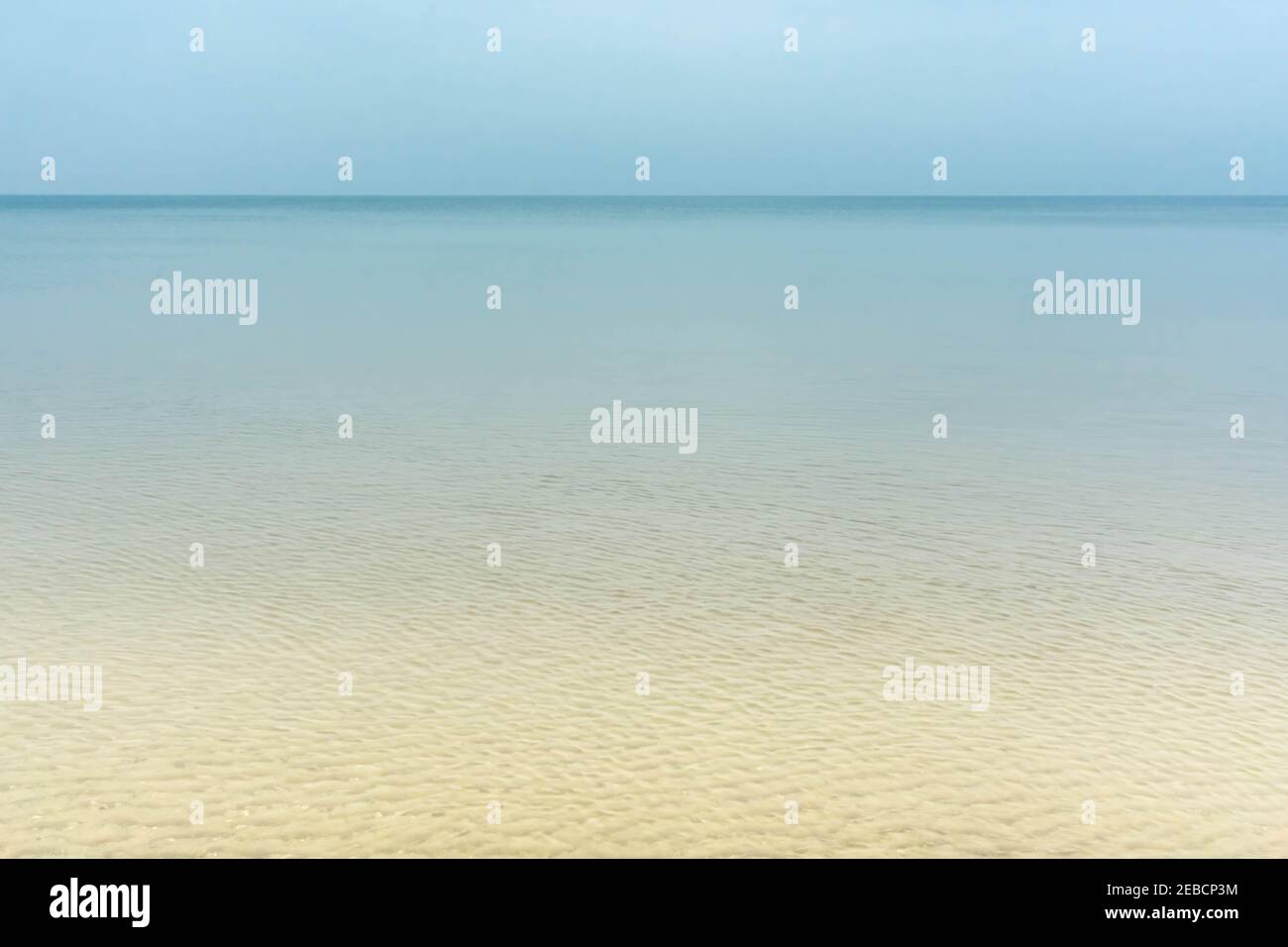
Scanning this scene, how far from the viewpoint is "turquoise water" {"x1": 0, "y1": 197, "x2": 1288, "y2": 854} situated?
21.1ft

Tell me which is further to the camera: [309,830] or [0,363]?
[0,363]

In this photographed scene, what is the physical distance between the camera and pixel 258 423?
51.2 feet

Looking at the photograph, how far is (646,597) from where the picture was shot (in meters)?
9.41

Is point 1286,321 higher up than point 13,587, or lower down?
higher up

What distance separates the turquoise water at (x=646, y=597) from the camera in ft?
21.1

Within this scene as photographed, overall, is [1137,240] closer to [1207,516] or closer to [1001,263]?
[1001,263]

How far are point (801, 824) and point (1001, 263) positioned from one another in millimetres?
40631

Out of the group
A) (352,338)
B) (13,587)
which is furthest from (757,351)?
(13,587)

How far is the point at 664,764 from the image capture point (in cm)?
683

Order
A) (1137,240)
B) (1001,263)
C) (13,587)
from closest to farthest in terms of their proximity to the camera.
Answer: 1. (13,587)
2. (1001,263)
3. (1137,240)
